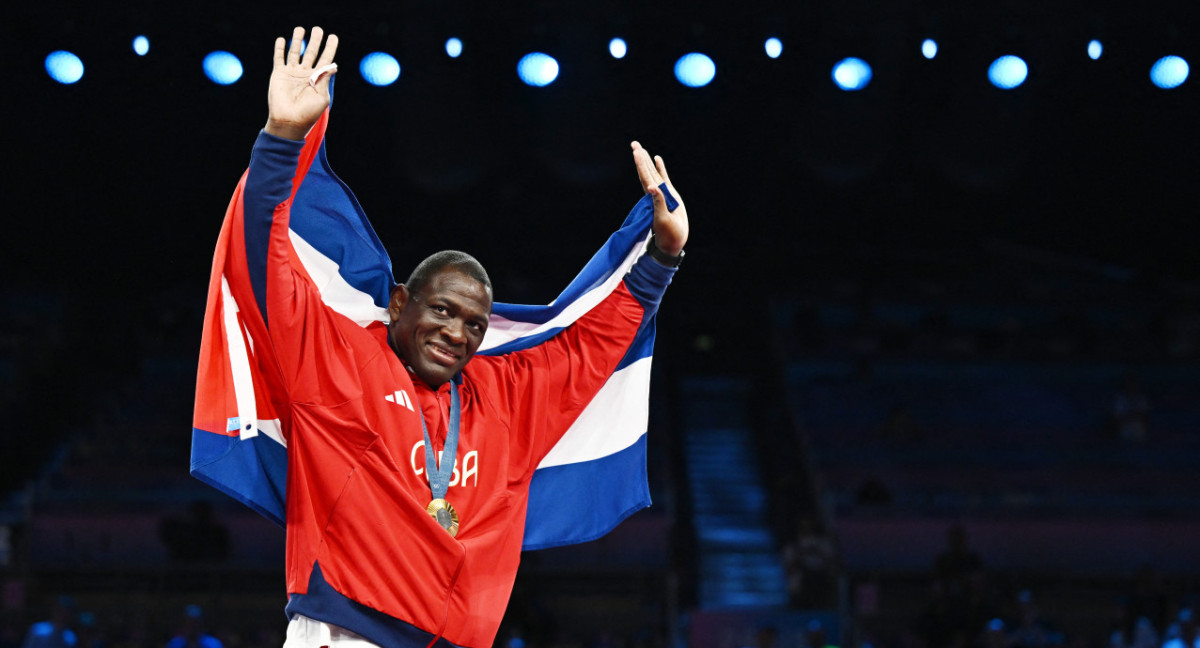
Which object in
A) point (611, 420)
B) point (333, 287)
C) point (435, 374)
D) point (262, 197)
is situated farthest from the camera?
point (611, 420)

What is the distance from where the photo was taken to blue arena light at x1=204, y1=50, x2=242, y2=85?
6.91 m

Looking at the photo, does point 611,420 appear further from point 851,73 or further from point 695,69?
point 851,73

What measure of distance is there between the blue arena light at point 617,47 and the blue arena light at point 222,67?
213 centimetres

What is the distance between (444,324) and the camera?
2.72 meters

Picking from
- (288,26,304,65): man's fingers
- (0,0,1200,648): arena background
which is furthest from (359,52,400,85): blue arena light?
(288,26,304,65): man's fingers

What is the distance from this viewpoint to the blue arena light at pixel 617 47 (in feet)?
22.6

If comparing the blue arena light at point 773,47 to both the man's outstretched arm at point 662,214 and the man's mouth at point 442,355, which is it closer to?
the man's outstretched arm at point 662,214

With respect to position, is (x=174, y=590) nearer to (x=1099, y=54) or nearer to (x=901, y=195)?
(x=1099, y=54)

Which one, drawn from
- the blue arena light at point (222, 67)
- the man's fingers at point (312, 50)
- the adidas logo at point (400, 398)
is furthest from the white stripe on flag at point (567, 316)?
the blue arena light at point (222, 67)

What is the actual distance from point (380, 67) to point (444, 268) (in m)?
4.53

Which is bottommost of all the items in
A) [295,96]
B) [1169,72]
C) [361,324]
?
[361,324]

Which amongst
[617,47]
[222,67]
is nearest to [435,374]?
[617,47]

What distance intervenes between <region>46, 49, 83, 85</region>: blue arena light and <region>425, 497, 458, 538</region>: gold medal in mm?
5260

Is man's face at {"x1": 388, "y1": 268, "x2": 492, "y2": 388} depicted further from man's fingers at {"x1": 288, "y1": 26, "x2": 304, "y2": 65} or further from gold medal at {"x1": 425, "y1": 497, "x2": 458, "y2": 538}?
man's fingers at {"x1": 288, "y1": 26, "x2": 304, "y2": 65}
